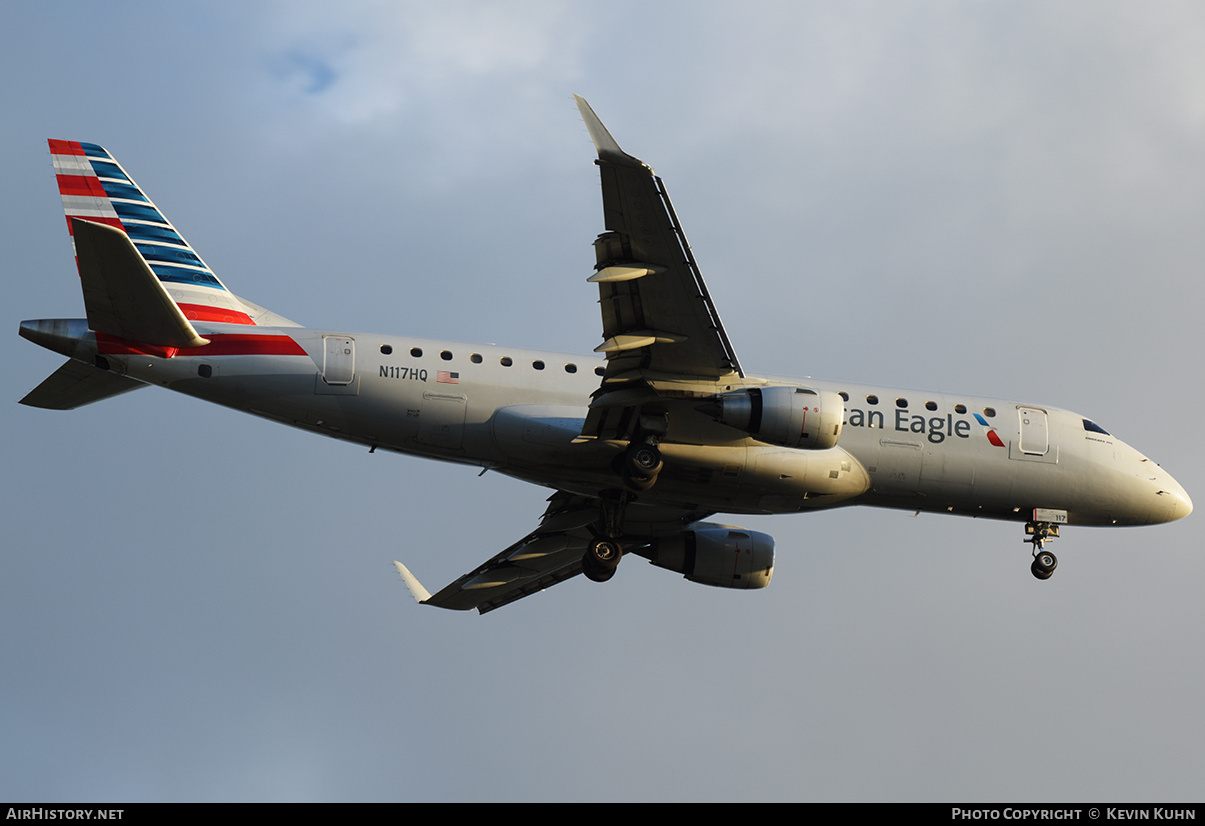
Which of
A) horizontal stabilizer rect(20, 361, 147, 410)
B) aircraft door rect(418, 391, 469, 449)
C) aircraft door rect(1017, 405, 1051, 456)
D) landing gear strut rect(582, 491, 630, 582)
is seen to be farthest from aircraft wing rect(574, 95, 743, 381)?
horizontal stabilizer rect(20, 361, 147, 410)

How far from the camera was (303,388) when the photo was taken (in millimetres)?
29047

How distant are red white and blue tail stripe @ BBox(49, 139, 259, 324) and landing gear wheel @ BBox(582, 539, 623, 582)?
10241 millimetres

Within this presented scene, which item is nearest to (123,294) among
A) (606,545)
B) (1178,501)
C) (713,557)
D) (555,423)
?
(555,423)

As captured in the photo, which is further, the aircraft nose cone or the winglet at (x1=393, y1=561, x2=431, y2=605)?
the winglet at (x1=393, y1=561, x2=431, y2=605)

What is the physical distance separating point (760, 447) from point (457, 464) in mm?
7290

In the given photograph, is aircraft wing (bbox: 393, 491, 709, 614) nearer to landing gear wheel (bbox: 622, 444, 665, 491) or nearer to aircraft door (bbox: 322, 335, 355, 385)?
landing gear wheel (bbox: 622, 444, 665, 491)

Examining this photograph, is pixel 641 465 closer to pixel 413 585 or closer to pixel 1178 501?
pixel 413 585

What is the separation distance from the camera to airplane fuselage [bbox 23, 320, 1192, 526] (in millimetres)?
29000

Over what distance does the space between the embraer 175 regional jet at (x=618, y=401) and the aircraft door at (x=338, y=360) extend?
50 millimetres

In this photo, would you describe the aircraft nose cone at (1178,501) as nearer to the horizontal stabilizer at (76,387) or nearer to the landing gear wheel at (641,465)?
the landing gear wheel at (641,465)

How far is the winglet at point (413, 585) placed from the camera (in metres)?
37.1

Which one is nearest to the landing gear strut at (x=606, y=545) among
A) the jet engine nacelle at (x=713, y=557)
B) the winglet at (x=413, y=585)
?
the jet engine nacelle at (x=713, y=557)
